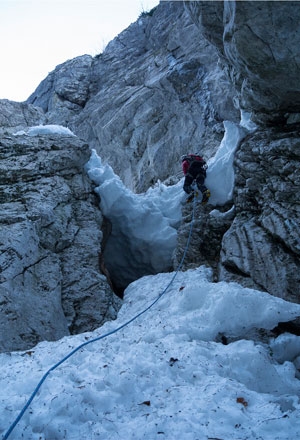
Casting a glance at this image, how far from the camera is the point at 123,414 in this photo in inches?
131

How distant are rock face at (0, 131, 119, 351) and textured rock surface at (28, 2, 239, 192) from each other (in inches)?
244

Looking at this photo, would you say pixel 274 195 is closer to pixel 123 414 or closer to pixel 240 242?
pixel 240 242

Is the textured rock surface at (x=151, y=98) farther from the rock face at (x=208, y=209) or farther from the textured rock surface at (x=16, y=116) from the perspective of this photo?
the textured rock surface at (x=16, y=116)

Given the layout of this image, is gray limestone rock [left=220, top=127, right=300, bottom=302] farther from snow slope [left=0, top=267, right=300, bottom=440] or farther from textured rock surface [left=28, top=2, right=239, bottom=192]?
textured rock surface [left=28, top=2, right=239, bottom=192]

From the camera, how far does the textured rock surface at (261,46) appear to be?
16.4ft

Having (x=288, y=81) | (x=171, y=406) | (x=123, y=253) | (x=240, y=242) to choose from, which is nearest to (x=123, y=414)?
(x=171, y=406)

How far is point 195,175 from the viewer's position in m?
9.50

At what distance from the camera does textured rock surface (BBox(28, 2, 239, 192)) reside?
15.3m

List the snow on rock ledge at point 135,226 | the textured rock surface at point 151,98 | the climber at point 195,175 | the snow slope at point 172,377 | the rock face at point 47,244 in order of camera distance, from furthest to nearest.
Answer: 1. the textured rock surface at point 151,98
2. the snow on rock ledge at point 135,226
3. the climber at point 195,175
4. the rock face at point 47,244
5. the snow slope at point 172,377

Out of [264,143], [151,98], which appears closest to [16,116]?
[151,98]

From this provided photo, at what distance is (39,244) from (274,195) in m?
4.91

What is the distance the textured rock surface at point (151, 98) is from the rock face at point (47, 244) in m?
6.21

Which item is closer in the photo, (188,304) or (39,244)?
(188,304)

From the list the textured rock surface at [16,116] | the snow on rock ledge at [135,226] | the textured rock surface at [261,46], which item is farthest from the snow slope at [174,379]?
the textured rock surface at [16,116]
